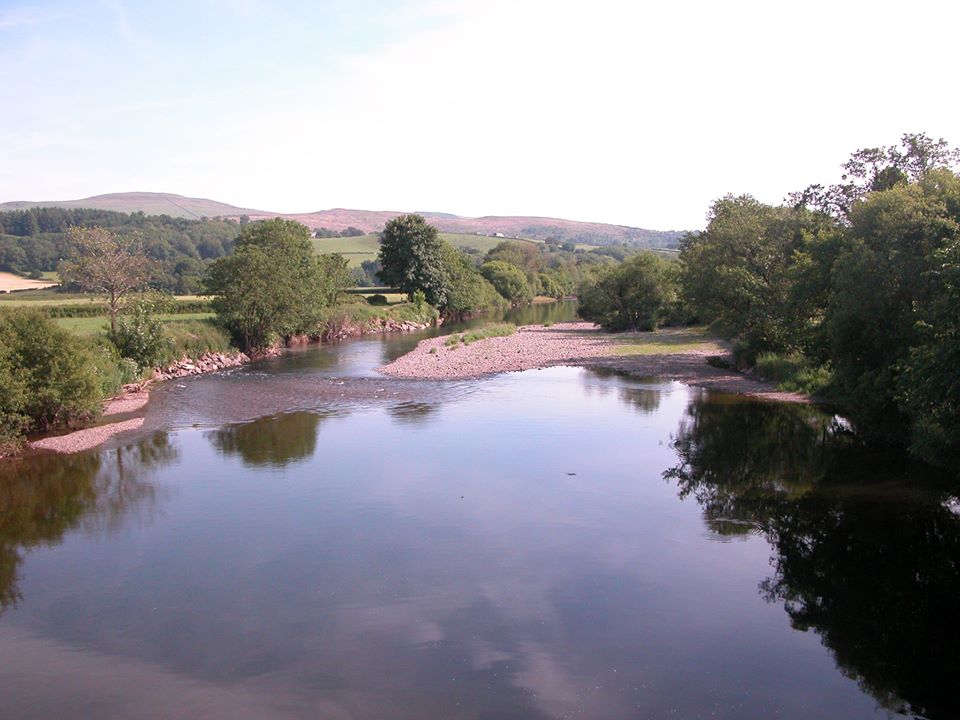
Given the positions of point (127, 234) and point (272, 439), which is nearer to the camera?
point (272, 439)

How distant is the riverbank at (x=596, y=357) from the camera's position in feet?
131

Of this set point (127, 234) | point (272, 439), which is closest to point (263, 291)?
point (272, 439)

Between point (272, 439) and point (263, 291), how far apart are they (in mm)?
27574

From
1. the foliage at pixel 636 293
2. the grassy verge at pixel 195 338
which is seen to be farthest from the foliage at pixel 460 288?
the grassy verge at pixel 195 338

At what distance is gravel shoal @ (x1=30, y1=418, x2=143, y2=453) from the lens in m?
25.0

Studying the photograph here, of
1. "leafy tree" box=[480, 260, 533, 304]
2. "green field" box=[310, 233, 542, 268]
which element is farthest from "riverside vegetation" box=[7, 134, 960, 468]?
"green field" box=[310, 233, 542, 268]

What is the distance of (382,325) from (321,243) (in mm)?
102398

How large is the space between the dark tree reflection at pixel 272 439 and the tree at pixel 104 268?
15.2 m

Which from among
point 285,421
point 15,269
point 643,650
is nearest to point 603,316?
point 285,421

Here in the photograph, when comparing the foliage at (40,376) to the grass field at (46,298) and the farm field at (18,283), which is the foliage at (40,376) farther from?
the farm field at (18,283)

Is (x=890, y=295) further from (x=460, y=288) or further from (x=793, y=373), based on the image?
(x=460, y=288)

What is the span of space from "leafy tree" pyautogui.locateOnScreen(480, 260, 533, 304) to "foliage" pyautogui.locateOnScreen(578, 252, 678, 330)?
141 feet

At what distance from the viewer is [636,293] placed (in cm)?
6956

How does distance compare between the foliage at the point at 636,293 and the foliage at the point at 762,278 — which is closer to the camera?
the foliage at the point at 762,278
